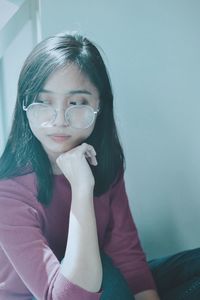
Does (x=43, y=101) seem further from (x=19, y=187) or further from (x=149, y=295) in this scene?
(x=149, y=295)

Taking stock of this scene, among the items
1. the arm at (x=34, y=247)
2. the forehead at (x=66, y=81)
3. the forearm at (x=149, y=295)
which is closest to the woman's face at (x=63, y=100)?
the forehead at (x=66, y=81)

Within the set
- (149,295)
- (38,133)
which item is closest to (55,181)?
(38,133)

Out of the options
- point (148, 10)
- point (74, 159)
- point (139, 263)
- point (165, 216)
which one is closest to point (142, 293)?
point (139, 263)

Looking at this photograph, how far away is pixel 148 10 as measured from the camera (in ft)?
3.34

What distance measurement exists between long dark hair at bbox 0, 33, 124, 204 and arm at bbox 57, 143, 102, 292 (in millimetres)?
71

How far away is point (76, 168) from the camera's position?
81cm

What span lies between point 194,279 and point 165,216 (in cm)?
30

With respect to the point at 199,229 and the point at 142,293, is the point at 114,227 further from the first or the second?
the point at 199,229

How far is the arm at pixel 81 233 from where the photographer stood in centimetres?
73

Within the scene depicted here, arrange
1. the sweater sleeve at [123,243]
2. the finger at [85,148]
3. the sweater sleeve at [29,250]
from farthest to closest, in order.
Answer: the sweater sleeve at [123,243] < the finger at [85,148] < the sweater sleeve at [29,250]

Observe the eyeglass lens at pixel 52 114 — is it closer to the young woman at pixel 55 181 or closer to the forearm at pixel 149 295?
the young woman at pixel 55 181

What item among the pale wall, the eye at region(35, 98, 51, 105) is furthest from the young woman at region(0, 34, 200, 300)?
the pale wall

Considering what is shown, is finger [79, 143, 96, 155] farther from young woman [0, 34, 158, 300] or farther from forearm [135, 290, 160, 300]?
forearm [135, 290, 160, 300]

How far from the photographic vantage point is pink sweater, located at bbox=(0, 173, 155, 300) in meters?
0.75
